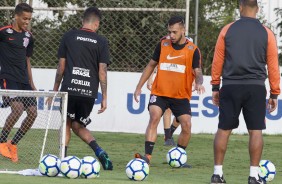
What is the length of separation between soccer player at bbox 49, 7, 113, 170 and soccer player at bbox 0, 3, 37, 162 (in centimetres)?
101

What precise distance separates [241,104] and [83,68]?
257 centimetres

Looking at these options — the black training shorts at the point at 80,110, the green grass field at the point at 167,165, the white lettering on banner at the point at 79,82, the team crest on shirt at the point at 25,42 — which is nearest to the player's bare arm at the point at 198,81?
the green grass field at the point at 167,165

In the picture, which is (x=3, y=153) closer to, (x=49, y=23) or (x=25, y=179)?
(x=25, y=179)

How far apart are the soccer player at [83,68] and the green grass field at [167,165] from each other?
32.9 inches

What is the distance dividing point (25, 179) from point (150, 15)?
9.75 metres

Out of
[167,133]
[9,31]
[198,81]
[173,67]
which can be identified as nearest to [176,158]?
[198,81]

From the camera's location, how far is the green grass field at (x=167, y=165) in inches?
410

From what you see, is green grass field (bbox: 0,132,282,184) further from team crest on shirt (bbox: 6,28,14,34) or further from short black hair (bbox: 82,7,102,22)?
team crest on shirt (bbox: 6,28,14,34)

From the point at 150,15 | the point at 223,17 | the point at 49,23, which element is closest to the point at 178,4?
the point at 150,15

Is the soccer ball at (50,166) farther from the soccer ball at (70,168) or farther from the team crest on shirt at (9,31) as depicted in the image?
the team crest on shirt at (9,31)

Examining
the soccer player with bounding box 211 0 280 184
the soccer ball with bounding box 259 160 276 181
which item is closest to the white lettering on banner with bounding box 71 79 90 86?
the soccer player with bounding box 211 0 280 184

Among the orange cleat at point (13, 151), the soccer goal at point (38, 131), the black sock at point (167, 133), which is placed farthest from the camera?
the black sock at point (167, 133)

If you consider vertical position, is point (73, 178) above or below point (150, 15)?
below

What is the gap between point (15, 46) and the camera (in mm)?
13234
